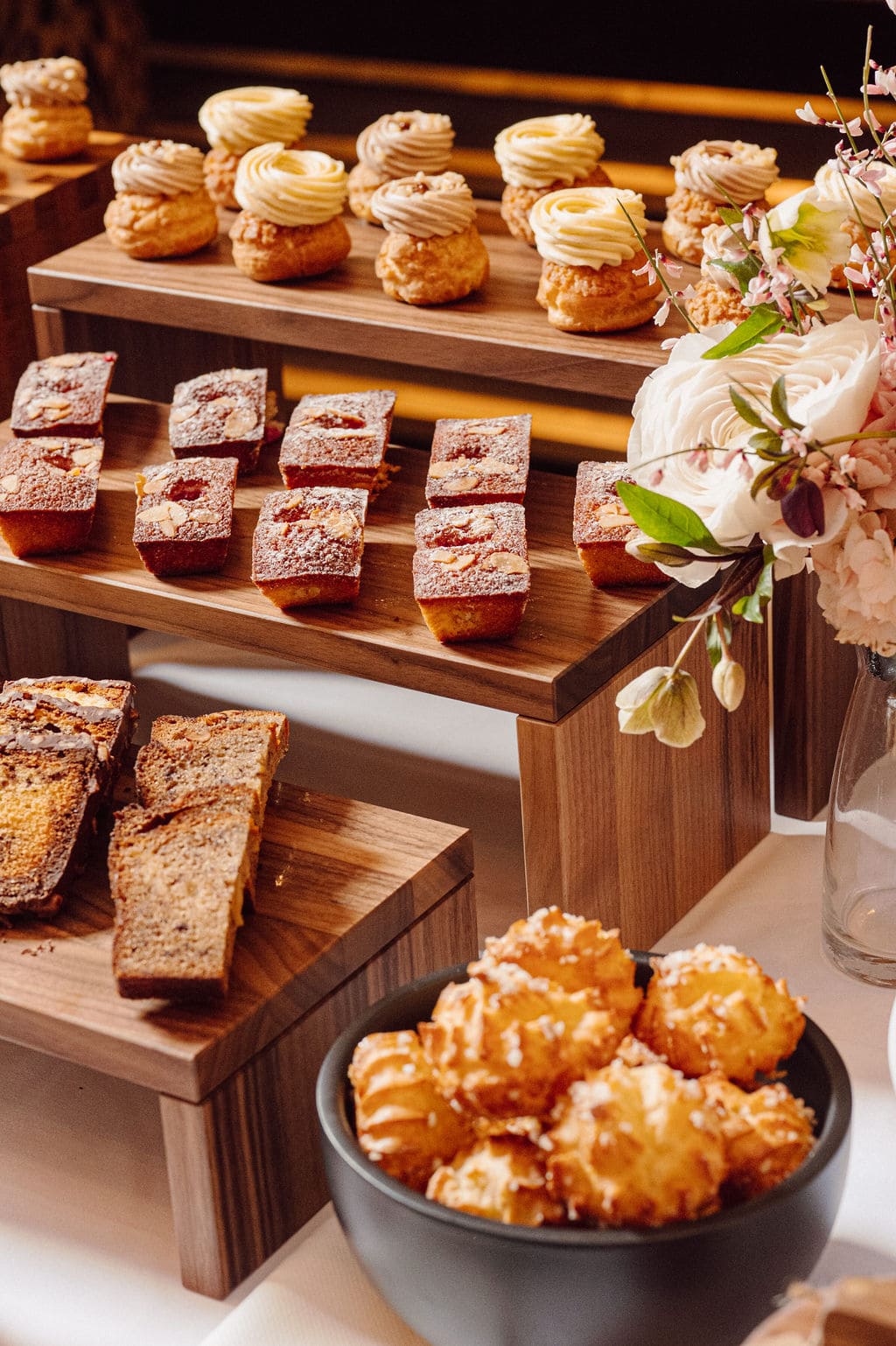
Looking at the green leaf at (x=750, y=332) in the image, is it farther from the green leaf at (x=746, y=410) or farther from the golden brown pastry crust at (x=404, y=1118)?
the golden brown pastry crust at (x=404, y=1118)

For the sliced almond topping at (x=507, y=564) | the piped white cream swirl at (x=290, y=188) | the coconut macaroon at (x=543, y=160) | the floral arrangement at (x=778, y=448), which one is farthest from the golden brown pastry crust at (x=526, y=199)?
the floral arrangement at (x=778, y=448)

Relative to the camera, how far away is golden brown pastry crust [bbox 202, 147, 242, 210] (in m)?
2.25

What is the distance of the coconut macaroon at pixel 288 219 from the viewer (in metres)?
2.00

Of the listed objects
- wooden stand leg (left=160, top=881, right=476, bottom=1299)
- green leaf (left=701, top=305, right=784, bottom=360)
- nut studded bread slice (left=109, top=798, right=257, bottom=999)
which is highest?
green leaf (left=701, top=305, right=784, bottom=360)

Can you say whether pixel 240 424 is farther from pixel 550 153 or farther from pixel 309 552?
pixel 550 153

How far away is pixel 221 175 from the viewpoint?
2262 mm

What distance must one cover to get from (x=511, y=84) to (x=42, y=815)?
5.77ft

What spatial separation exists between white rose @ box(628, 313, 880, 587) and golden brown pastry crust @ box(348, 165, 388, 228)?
1.15 m

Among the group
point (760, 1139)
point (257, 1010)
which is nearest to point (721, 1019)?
point (760, 1139)

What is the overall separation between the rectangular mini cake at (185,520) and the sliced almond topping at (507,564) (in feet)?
0.93

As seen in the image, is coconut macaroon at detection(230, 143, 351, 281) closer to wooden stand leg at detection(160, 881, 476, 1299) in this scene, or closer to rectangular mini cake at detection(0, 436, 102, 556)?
rectangular mini cake at detection(0, 436, 102, 556)

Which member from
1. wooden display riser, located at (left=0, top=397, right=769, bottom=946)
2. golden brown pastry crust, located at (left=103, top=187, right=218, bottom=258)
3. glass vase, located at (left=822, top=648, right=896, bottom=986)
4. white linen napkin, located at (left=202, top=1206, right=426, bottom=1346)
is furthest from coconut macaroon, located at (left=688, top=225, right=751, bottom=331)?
white linen napkin, located at (left=202, top=1206, right=426, bottom=1346)

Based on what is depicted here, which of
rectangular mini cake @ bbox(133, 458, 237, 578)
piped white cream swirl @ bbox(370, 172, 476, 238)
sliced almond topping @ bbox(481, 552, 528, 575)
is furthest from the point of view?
piped white cream swirl @ bbox(370, 172, 476, 238)

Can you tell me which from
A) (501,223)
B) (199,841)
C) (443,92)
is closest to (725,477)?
(199,841)
